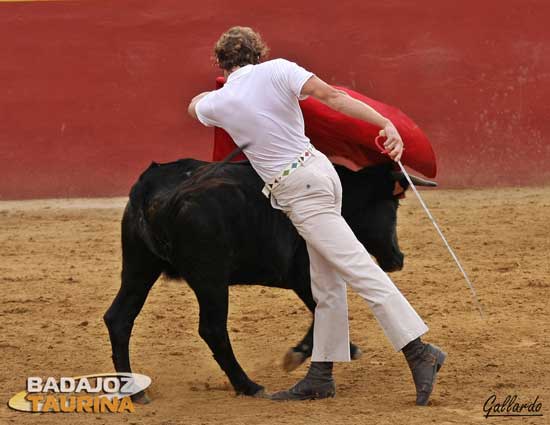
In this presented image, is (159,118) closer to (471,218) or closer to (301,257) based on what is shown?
(471,218)

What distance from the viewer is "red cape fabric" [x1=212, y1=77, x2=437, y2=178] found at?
17.7 ft

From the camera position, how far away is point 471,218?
10094mm

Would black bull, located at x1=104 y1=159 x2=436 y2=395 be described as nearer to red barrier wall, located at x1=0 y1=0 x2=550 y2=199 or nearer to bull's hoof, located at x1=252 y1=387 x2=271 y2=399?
bull's hoof, located at x1=252 y1=387 x2=271 y2=399

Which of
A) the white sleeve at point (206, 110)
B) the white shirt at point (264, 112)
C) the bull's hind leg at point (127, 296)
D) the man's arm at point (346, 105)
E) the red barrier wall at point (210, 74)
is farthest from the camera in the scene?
the red barrier wall at point (210, 74)

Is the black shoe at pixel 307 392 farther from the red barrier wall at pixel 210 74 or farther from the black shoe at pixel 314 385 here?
the red barrier wall at pixel 210 74

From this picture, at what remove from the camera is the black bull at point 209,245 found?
192 inches

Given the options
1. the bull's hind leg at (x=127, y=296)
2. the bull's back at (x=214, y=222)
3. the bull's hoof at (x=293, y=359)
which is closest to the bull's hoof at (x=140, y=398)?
the bull's hind leg at (x=127, y=296)

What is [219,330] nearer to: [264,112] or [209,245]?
[209,245]

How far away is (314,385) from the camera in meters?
4.98

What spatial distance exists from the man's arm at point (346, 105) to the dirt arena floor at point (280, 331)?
3.72 ft

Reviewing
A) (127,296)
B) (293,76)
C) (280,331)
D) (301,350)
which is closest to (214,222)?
(127,296)

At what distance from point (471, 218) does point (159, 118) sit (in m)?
3.56

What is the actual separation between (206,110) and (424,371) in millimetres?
1466

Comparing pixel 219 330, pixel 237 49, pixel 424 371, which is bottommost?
pixel 424 371
